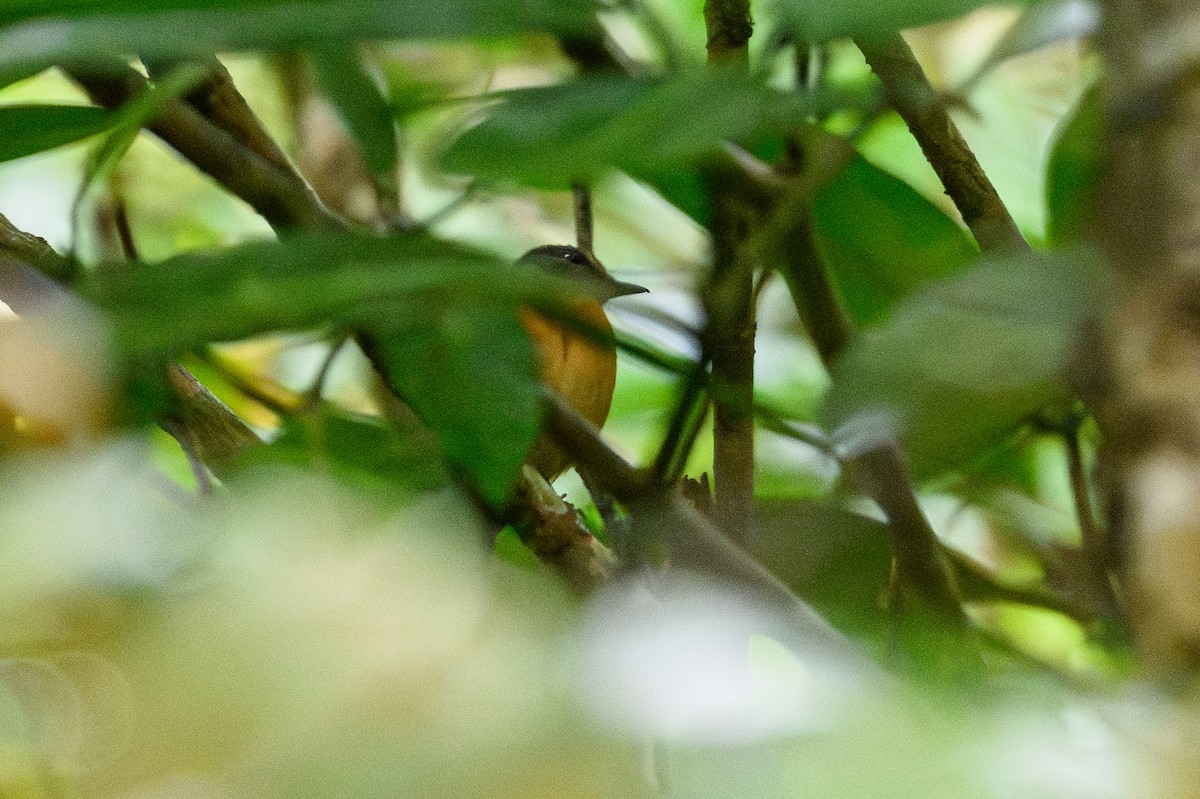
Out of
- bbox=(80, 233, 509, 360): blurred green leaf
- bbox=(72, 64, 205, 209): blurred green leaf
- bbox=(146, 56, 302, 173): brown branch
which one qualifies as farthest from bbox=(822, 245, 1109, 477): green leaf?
bbox=(146, 56, 302, 173): brown branch

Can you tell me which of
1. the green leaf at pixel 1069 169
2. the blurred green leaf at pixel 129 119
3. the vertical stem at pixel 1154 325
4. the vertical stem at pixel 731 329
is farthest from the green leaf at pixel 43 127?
the green leaf at pixel 1069 169

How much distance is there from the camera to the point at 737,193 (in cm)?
56

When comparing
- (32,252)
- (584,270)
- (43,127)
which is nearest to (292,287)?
(43,127)

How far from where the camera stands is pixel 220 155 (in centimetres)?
68

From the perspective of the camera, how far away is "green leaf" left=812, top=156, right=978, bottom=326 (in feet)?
2.25

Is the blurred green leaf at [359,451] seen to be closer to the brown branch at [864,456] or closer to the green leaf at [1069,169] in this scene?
the brown branch at [864,456]

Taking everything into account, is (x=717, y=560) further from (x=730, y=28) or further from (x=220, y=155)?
(x=220, y=155)

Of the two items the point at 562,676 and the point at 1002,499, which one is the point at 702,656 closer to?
the point at 562,676

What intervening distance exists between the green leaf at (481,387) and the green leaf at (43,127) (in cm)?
15

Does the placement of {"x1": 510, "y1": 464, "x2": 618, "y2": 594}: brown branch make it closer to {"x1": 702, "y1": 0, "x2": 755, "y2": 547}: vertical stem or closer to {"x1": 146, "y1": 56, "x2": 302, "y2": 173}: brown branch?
{"x1": 702, "y1": 0, "x2": 755, "y2": 547}: vertical stem

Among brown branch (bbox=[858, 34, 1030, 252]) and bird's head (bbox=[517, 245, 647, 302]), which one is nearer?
bird's head (bbox=[517, 245, 647, 302])

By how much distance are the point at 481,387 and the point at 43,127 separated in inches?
8.2

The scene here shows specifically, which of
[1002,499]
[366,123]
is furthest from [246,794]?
[1002,499]

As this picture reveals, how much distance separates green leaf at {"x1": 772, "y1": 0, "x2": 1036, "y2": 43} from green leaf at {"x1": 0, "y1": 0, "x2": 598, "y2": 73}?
105mm
